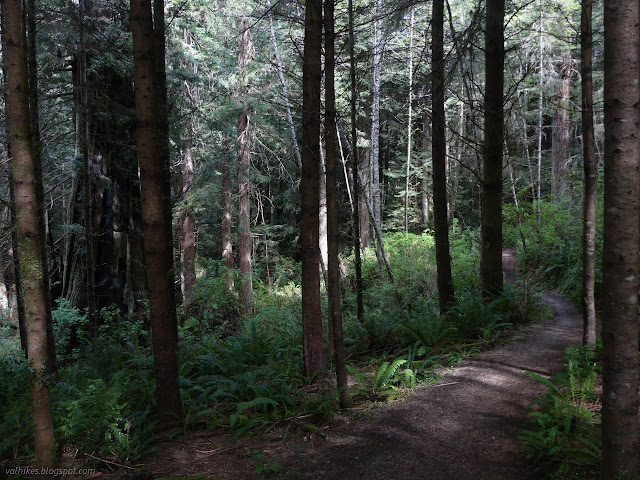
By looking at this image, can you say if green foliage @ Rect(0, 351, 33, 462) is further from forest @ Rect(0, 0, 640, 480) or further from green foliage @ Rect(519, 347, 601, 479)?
green foliage @ Rect(519, 347, 601, 479)

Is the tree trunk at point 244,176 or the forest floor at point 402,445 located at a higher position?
the tree trunk at point 244,176

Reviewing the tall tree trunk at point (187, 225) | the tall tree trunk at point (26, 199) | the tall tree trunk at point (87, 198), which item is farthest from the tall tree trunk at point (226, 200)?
the tall tree trunk at point (26, 199)

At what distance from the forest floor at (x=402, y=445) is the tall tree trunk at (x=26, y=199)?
144 cm

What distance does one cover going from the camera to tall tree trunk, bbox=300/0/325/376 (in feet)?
18.3

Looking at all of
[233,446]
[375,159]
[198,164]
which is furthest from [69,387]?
[198,164]

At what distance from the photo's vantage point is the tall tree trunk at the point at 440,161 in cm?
797

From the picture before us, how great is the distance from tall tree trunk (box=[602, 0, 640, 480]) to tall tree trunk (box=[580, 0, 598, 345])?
9.74 ft

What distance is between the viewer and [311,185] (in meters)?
5.72

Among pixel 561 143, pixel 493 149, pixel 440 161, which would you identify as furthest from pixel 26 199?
pixel 561 143

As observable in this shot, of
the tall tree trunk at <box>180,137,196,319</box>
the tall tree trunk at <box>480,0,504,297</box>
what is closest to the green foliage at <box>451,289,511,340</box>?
the tall tree trunk at <box>480,0,504,297</box>

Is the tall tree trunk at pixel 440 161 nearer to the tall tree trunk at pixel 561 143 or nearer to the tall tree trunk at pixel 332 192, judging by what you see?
the tall tree trunk at pixel 332 192

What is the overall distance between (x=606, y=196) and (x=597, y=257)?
26.7 feet

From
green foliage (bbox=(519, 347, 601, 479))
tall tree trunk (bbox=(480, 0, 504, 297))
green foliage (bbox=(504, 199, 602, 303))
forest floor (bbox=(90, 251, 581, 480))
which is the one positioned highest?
tall tree trunk (bbox=(480, 0, 504, 297))

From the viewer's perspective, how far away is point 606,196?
268 centimetres
